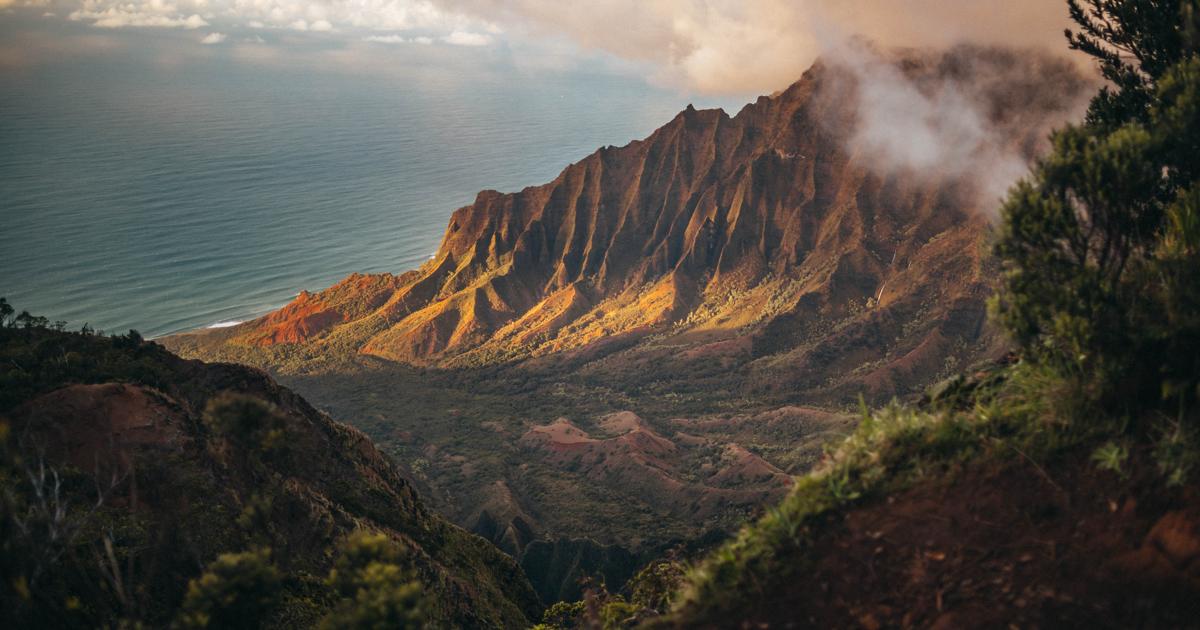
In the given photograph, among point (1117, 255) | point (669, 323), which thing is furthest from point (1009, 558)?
point (669, 323)

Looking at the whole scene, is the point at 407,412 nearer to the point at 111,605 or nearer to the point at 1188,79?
the point at 111,605

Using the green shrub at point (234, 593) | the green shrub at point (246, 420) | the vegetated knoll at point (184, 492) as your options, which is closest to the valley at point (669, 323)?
the vegetated knoll at point (184, 492)

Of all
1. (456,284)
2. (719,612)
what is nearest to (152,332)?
(456,284)

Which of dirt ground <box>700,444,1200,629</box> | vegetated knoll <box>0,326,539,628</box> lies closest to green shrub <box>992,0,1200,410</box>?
dirt ground <box>700,444,1200,629</box>

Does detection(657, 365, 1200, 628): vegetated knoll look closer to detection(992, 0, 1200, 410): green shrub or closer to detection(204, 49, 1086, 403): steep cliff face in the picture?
detection(992, 0, 1200, 410): green shrub

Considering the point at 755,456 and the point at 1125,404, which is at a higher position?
the point at 1125,404

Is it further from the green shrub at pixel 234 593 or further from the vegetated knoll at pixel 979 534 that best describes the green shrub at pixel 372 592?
the vegetated knoll at pixel 979 534

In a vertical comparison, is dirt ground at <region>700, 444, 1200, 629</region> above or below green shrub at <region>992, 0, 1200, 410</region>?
below

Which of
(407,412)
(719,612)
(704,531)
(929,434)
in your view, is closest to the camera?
(719,612)
